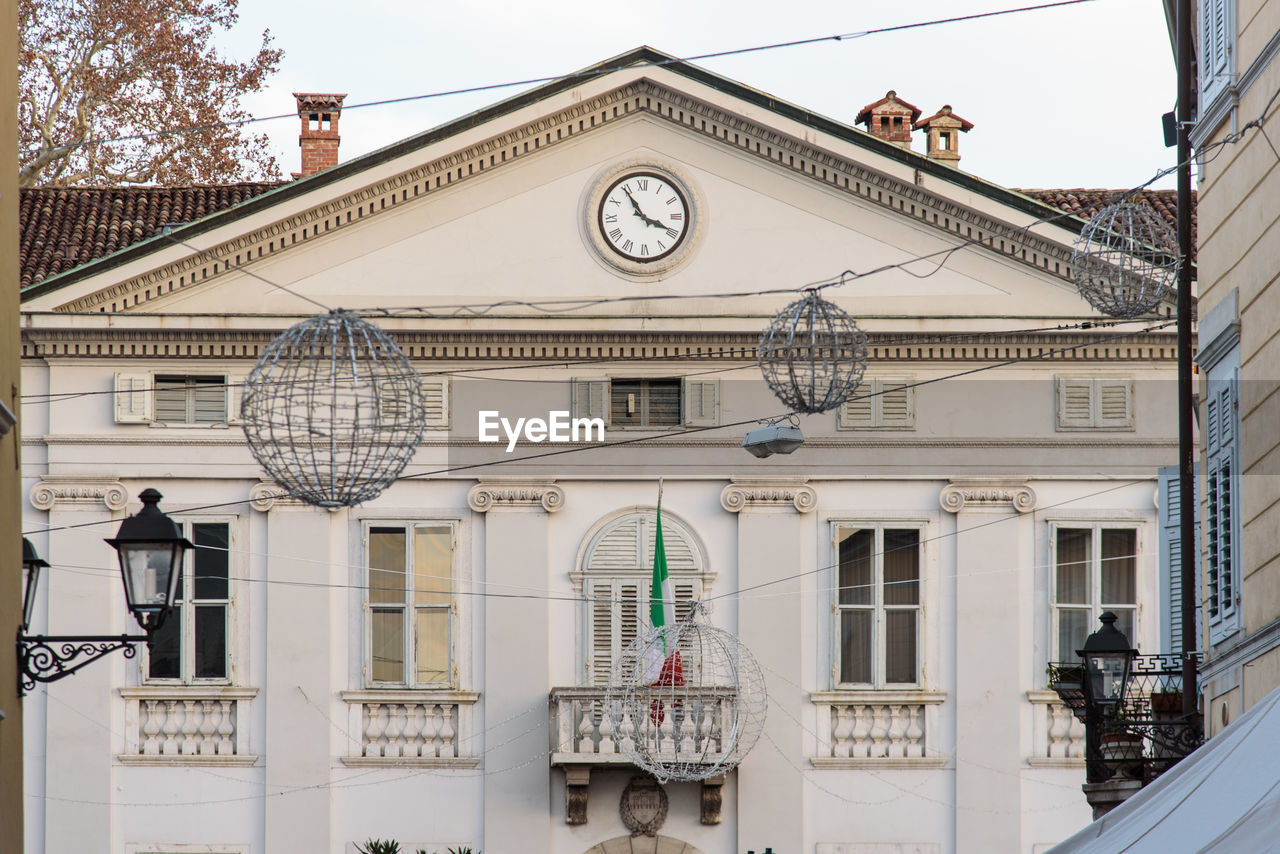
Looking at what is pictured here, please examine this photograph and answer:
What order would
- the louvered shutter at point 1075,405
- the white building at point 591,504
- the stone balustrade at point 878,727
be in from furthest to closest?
1. the louvered shutter at point 1075,405
2. the stone balustrade at point 878,727
3. the white building at point 591,504

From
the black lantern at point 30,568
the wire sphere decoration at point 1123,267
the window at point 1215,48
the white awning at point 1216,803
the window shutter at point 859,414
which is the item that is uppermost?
the window at point 1215,48

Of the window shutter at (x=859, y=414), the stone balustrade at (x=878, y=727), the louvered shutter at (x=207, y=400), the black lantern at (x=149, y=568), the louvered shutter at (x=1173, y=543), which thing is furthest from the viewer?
the window shutter at (x=859, y=414)

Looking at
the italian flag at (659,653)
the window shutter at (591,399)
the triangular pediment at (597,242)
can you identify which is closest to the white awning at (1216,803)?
the italian flag at (659,653)

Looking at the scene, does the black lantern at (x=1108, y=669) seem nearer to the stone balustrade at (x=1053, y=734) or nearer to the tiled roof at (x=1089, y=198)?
the stone balustrade at (x=1053, y=734)

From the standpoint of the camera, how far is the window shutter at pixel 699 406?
72.6 feet

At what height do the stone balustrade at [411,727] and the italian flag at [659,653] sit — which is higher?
the italian flag at [659,653]

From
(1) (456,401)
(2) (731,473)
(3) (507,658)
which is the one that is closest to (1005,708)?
(2) (731,473)

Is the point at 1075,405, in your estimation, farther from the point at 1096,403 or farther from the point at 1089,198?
the point at 1089,198

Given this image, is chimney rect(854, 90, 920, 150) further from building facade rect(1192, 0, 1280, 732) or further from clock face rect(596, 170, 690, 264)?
building facade rect(1192, 0, 1280, 732)

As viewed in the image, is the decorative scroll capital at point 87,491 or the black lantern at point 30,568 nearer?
the black lantern at point 30,568

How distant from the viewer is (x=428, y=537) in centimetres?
2194

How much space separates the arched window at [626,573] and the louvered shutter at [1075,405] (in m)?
4.04

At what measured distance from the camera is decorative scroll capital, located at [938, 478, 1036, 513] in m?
21.9

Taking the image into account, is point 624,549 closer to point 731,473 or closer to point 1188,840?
point 731,473
